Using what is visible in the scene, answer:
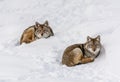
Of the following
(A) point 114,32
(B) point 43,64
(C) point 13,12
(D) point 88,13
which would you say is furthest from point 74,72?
(C) point 13,12

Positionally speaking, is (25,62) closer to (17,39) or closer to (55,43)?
(55,43)

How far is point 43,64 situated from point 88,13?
421 centimetres

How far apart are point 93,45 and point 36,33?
7.51 feet

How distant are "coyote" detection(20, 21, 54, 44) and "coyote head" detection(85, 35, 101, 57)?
1.94m

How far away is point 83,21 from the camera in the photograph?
54.2ft

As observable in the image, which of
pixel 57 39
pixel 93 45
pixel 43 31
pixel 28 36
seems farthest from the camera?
pixel 28 36

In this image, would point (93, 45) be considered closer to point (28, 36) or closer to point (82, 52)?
point (82, 52)

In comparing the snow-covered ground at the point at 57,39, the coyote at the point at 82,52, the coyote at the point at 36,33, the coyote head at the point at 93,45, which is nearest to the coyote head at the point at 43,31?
the coyote at the point at 36,33

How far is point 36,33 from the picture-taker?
1554 cm

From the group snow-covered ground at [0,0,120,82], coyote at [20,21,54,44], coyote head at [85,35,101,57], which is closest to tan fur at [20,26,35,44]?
coyote at [20,21,54,44]

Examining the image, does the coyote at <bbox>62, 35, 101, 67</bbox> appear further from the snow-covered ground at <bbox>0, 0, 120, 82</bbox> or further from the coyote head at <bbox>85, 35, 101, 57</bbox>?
the snow-covered ground at <bbox>0, 0, 120, 82</bbox>

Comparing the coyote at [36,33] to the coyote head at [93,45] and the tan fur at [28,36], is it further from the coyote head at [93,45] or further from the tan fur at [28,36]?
the coyote head at [93,45]

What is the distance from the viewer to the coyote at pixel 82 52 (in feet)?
44.7

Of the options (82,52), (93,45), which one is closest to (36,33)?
(82,52)
